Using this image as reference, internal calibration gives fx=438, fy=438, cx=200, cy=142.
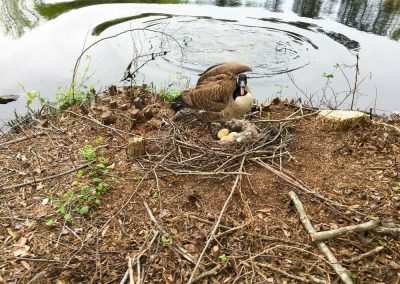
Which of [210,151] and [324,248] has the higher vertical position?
[210,151]

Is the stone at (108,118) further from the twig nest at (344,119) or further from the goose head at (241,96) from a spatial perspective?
the twig nest at (344,119)

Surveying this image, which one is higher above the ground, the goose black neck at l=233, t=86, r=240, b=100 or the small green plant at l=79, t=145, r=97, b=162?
the goose black neck at l=233, t=86, r=240, b=100

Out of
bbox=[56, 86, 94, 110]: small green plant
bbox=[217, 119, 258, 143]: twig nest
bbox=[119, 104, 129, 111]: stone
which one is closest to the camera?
bbox=[217, 119, 258, 143]: twig nest

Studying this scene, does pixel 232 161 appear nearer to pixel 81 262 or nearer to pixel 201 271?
pixel 201 271

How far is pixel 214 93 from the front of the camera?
5.03 metres

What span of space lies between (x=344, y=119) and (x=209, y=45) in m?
3.98

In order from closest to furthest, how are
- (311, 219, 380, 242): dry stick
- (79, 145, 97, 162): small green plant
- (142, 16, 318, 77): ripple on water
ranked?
(311, 219, 380, 242): dry stick, (79, 145, 97, 162): small green plant, (142, 16, 318, 77): ripple on water

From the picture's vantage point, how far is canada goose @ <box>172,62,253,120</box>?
503 centimetres

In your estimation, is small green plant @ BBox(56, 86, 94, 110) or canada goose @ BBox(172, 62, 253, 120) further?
small green plant @ BBox(56, 86, 94, 110)

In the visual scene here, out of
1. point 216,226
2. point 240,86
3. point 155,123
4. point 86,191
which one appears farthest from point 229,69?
point 86,191

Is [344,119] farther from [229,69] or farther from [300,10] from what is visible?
[300,10]

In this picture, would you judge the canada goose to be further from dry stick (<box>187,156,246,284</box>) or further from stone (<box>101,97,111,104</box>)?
stone (<box>101,97,111,104</box>)

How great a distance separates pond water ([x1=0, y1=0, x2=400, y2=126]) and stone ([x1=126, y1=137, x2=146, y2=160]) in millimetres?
2426

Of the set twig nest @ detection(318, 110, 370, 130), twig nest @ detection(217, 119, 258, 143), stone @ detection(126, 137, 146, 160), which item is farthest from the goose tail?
twig nest @ detection(318, 110, 370, 130)
